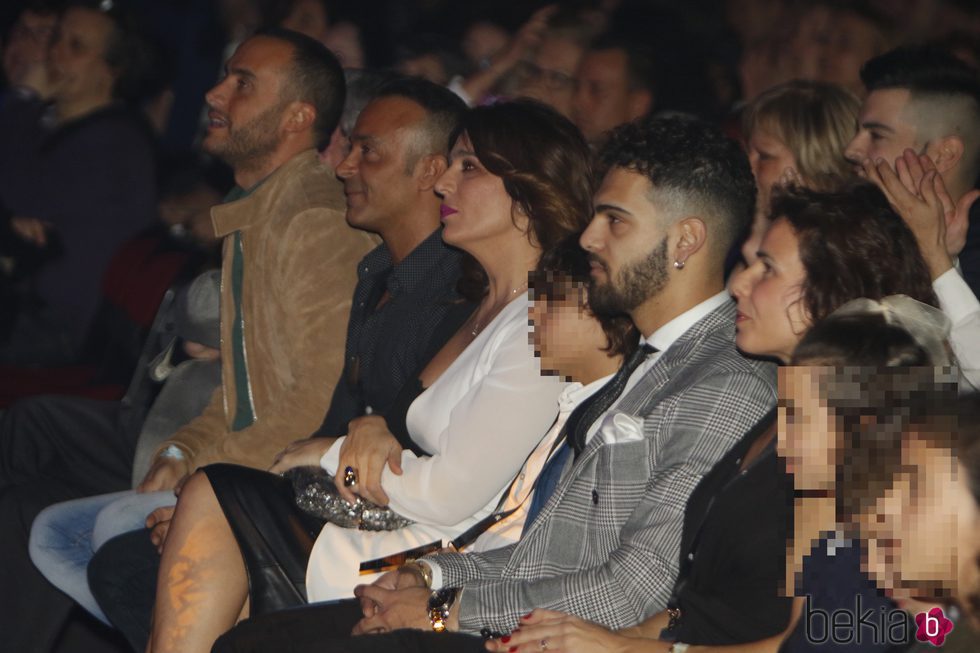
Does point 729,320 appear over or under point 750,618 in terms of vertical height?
over

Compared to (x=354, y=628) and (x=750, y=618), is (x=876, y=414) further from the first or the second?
(x=354, y=628)

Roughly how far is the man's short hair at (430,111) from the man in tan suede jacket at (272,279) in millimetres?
338

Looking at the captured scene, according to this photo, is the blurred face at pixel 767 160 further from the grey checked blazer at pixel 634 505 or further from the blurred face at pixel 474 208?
the grey checked blazer at pixel 634 505

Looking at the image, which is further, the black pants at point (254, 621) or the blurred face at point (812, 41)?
the blurred face at point (812, 41)

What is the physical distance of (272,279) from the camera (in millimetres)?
4016

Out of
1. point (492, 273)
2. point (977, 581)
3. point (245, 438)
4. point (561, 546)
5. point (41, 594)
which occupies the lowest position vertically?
point (41, 594)

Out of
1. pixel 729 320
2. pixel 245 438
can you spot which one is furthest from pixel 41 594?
pixel 729 320

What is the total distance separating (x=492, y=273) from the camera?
3.50 m

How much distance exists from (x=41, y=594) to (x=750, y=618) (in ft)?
8.01

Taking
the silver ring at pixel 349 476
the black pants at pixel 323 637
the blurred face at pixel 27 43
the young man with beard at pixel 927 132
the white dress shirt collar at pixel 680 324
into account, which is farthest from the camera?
the blurred face at pixel 27 43

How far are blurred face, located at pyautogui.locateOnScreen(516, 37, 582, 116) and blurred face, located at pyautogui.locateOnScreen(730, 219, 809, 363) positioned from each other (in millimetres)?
2928

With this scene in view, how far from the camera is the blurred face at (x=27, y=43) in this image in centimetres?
677

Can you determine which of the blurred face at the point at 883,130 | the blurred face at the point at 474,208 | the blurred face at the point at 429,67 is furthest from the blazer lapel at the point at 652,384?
the blurred face at the point at 429,67

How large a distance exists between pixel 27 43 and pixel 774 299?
17.5 feet
